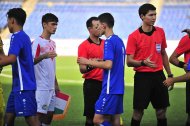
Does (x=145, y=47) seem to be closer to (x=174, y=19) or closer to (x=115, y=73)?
(x=115, y=73)

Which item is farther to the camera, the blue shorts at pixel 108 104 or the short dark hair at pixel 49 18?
the short dark hair at pixel 49 18

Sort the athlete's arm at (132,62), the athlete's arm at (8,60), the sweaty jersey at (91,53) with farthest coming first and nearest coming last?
1. the sweaty jersey at (91,53)
2. the athlete's arm at (132,62)
3. the athlete's arm at (8,60)

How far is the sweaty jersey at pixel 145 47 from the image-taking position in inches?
282

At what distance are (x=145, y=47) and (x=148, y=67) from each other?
27 centimetres

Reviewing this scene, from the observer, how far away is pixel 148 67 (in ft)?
23.6

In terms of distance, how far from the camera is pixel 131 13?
27953 millimetres

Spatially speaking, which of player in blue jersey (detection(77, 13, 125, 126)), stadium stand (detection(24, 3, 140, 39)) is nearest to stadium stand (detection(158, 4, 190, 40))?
stadium stand (detection(24, 3, 140, 39))

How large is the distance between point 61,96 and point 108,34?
6.06 feet

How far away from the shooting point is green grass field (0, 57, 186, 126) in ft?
29.1

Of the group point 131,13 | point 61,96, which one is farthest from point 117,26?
point 61,96

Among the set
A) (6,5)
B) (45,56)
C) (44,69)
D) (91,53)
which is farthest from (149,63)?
(6,5)

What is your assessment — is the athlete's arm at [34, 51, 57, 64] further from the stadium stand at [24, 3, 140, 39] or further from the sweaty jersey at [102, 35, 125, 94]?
the stadium stand at [24, 3, 140, 39]

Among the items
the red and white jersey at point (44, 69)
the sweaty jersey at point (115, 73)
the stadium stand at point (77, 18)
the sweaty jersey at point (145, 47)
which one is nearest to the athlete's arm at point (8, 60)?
the sweaty jersey at point (115, 73)

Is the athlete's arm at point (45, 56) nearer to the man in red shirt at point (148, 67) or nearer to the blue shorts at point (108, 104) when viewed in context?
the blue shorts at point (108, 104)
